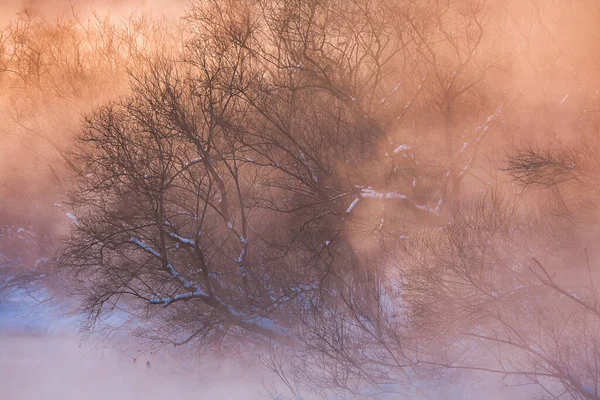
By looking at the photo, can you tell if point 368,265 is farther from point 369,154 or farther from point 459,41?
point 459,41

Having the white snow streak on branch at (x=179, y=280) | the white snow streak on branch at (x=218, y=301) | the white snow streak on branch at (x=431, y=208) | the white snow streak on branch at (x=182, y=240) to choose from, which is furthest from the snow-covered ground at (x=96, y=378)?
the white snow streak on branch at (x=431, y=208)

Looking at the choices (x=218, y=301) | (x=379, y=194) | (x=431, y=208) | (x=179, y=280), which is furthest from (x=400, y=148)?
(x=179, y=280)

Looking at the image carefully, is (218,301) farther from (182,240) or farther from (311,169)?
(311,169)

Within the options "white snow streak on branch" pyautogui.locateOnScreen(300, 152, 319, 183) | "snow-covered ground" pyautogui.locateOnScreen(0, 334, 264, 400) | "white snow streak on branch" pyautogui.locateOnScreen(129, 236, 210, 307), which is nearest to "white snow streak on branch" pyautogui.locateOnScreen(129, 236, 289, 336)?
"white snow streak on branch" pyautogui.locateOnScreen(129, 236, 210, 307)

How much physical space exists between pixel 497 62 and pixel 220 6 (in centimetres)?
555

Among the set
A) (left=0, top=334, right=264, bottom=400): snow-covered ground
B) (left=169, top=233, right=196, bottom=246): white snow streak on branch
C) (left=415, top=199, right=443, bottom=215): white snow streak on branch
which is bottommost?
(left=0, top=334, right=264, bottom=400): snow-covered ground

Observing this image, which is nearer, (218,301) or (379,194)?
(218,301)

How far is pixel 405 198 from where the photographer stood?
40.5 feet

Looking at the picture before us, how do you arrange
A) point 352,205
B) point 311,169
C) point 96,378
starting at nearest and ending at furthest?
point 352,205 < point 311,169 < point 96,378

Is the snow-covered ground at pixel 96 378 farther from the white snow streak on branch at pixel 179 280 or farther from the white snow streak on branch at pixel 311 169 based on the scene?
the white snow streak on branch at pixel 311 169

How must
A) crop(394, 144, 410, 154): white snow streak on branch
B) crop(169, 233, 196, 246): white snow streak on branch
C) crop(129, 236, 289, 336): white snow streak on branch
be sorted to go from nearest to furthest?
crop(129, 236, 289, 336): white snow streak on branch < crop(169, 233, 196, 246): white snow streak on branch < crop(394, 144, 410, 154): white snow streak on branch

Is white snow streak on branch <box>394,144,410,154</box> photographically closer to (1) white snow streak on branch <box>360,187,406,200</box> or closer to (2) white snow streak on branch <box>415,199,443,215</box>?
(1) white snow streak on branch <box>360,187,406,200</box>

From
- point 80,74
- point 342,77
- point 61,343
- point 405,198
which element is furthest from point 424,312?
point 80,74

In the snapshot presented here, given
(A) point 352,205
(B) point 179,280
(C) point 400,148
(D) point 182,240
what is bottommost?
(B) point 179,280
